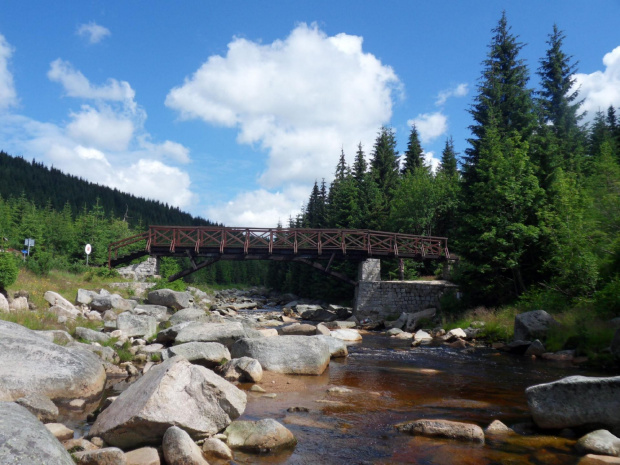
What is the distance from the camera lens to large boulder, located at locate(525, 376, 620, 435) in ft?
16.7

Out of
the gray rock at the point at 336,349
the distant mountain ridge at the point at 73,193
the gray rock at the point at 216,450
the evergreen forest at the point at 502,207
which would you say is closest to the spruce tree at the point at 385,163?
the evergreen forest at the point at 502,207

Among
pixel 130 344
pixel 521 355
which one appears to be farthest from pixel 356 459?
pixel 521 355

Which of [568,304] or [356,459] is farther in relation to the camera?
[568,304]

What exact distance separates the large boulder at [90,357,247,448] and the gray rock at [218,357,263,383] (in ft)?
8.22

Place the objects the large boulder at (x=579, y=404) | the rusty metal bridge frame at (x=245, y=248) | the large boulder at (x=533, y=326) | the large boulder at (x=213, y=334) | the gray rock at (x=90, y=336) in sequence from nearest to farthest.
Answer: the large boulder at (x=579, y=404) → the gray rock at (x=90, y=336) → the large boulder at (x=213, y=334) → the large boulder at (x=533, y=326) → the rusty metal bridge frame at (x=245, y=248)

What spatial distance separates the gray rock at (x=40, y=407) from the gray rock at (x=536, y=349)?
11.2 meters

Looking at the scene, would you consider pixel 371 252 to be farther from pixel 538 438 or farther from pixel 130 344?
pixel 538 438

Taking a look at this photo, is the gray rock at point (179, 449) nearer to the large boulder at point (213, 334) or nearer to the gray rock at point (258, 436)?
the gray rock at point (258, 436)

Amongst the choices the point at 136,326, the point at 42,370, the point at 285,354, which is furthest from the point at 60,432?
the point at 136,326

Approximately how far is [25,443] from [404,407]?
5.16 metres

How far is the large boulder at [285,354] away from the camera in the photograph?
887cm

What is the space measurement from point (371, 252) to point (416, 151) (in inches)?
867

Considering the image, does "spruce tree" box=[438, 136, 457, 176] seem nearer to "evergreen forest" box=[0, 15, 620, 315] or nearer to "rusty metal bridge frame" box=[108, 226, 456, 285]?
"evergreen forest" box=[0, 15, 620, 315]

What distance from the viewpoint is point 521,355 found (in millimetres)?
11867
